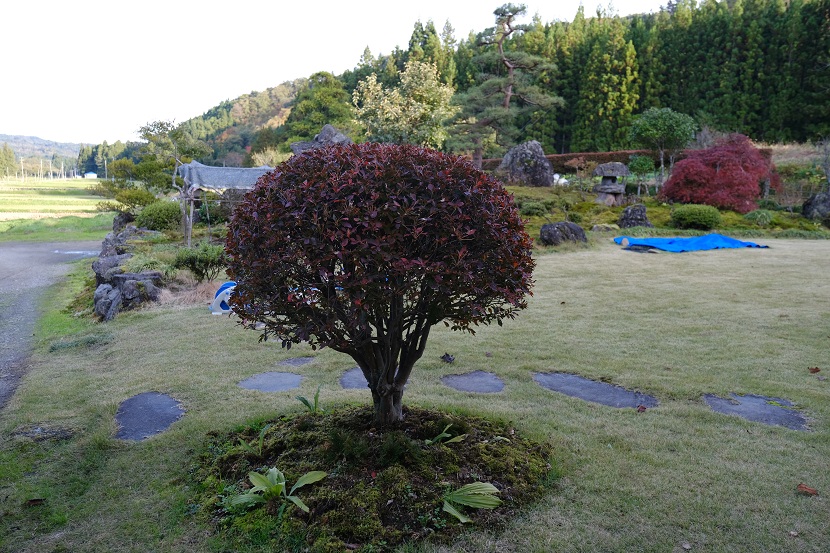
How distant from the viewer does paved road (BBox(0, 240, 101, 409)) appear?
19.7 feet

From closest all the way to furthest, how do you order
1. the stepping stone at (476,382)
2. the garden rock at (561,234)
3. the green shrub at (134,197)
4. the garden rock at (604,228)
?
1. the stepping stone at (476,382)
2. the garden rock at (561,234)
3. the garden rock at (604,228)
4. the green shrub at (134,197)

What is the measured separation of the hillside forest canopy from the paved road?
19.0 feet

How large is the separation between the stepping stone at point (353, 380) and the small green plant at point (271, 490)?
196cm

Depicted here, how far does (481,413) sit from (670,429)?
1338 mm

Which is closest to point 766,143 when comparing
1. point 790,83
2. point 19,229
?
point 790,83

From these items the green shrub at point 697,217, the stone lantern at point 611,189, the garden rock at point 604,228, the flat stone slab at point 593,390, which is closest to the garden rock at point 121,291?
the flat stone slab at point 593,390

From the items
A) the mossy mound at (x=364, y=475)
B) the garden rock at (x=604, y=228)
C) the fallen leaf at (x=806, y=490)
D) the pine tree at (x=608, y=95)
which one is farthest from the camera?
the pine tree at (x=608, y=95)

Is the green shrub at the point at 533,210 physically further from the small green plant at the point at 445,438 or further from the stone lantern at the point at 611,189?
the small green plant at the point at 445,438

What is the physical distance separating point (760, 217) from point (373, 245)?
20207 millimetres

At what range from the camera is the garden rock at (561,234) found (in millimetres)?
15078

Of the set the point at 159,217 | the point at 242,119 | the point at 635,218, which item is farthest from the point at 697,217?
the point at 242,119

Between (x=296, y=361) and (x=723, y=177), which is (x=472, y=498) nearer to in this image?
(x=296, y=361)

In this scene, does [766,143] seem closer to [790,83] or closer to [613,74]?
[790,83]

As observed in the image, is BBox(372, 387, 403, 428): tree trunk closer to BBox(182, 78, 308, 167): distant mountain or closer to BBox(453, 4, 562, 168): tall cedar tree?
BBox(453, 4, 562, 168): tall cedar tree
